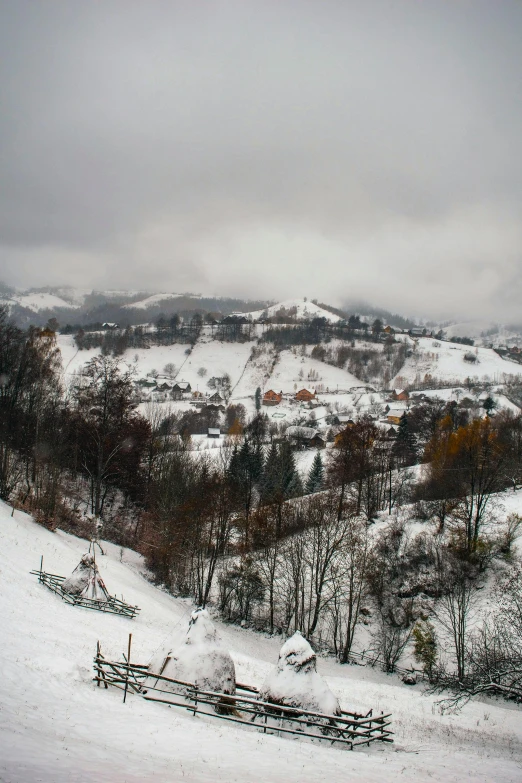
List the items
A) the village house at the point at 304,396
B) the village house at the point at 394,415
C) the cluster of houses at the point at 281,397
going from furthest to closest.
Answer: the village house at the point at 304,396 < the cluster of houses at the point at 281,397 < the village house at the point at 394,415

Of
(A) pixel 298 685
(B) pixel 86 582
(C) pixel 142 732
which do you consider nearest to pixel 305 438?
(B) pixel 86 582

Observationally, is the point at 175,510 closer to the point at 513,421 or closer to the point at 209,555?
the point at 209,555

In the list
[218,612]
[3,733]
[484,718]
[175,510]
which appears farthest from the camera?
[175,510]

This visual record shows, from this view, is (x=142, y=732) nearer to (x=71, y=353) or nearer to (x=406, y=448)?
(x=406, y=448)

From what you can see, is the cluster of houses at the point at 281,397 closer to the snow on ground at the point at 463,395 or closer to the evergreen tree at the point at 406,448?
the snow on ground at the point at 463,395

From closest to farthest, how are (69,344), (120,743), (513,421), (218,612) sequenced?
(120,743), (218,612), (513,421), (69,344)

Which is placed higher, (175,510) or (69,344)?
(69,344)

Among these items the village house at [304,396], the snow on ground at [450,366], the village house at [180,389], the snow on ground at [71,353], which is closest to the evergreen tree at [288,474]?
the village house at [180,389]

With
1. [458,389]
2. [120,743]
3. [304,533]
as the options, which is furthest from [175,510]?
[458,389]
